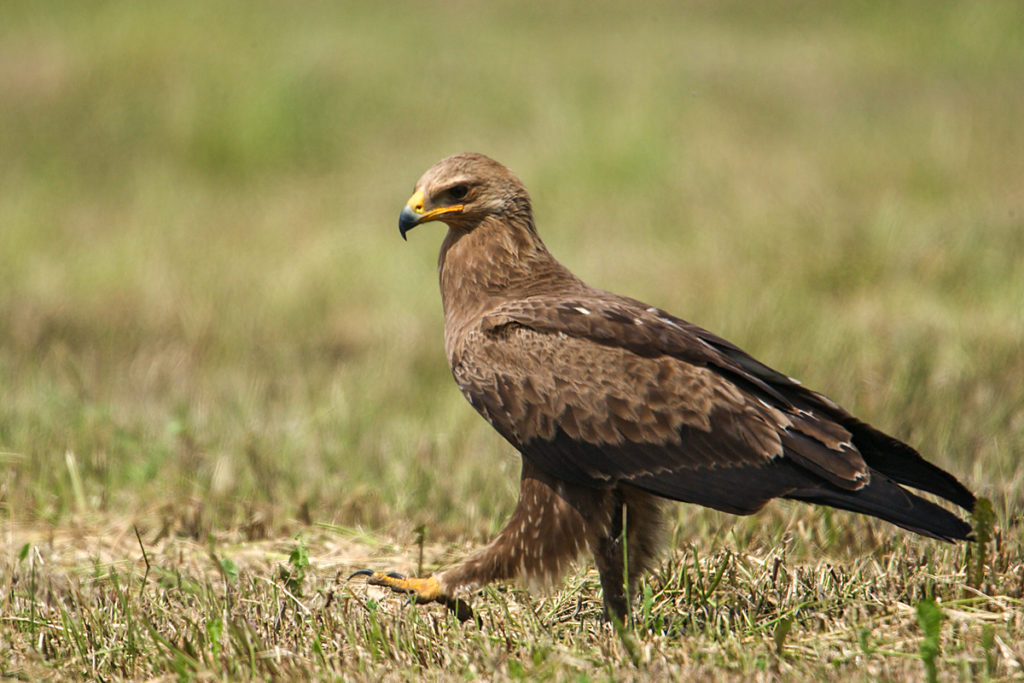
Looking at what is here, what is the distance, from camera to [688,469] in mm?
3650

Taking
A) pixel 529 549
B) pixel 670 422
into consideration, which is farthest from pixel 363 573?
pixel 670 422

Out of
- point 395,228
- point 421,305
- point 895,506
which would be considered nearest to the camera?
point 895,506

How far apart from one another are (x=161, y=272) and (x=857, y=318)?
4.83 metres

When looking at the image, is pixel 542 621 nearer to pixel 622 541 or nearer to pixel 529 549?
pixel 529 549

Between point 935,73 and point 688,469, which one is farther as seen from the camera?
point 935,73

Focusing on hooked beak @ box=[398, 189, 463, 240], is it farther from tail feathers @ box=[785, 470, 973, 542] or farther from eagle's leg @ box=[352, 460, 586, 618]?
tail feathers @ box=[785, 470, 973, 542]

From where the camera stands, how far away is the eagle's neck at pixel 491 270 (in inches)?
163

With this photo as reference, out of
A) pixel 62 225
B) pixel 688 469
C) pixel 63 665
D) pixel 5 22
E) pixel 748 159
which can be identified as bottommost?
pixel 63 665

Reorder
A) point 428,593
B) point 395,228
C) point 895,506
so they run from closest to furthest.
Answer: point 895,506 → point 428,593 → point 395,228

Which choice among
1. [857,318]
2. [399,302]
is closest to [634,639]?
[857,318]

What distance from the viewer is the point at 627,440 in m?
3.69

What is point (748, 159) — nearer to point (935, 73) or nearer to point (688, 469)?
point (935, 73)

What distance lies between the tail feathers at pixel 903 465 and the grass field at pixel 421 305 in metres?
0.26

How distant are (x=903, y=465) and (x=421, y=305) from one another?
16.2ft
